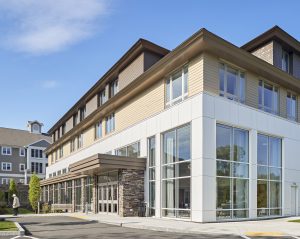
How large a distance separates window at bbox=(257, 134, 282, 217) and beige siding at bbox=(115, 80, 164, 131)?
20.7 feet

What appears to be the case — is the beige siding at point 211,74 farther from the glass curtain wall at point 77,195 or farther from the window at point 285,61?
the glass curtain wall at point 77,195

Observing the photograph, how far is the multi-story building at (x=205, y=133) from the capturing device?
19719 mm

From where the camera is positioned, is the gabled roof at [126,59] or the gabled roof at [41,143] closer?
the gabled roof at [126,59]

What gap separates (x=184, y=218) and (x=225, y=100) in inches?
255

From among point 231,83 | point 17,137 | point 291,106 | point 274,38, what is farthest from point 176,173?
point 17,137

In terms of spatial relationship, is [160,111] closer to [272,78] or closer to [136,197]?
[136,197]

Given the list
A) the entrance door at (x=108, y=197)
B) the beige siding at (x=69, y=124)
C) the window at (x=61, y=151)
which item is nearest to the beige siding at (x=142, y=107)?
the entrance door at (x=108, y=197)

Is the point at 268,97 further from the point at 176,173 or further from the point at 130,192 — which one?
the point at 130,192

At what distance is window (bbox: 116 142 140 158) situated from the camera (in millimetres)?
25916

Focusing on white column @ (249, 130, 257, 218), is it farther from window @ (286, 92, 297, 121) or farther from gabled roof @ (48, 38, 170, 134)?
gabled roof @ (48, 38, 170, 134)

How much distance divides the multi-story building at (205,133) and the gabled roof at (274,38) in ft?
0.21

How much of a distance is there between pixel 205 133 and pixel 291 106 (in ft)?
32.5

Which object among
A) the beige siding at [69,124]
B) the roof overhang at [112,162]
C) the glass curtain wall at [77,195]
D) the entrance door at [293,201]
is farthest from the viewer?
the beige siding at [69,124]

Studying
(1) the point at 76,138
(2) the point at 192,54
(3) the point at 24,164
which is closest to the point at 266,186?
(2) the point at 192,54
